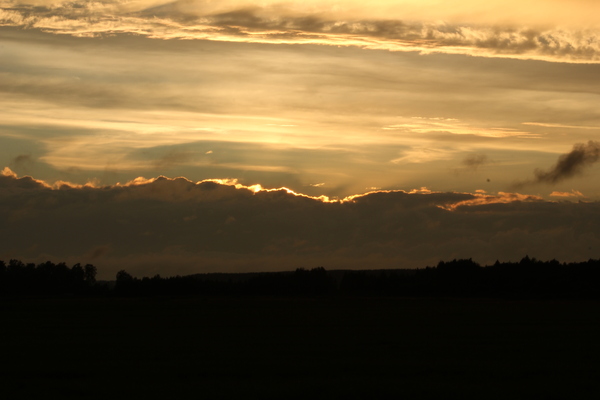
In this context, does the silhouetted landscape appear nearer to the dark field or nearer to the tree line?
the dark field

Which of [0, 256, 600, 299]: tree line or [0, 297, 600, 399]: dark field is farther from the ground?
[0, 297, 600, 399]: dark field

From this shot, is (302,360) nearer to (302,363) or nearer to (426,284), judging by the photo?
(302,363)

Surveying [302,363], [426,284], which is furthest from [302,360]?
[426,284]

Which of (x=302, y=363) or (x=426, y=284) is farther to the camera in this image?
(x=426, y=284)

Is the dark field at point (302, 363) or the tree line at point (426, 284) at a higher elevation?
the dark field at point (302, 363)

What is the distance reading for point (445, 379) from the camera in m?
26.5

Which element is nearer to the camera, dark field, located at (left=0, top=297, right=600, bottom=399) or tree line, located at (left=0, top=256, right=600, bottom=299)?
dark field, located at (left=0, top=297, right=600, bottom=399)

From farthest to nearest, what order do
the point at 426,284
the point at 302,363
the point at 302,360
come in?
the point at 426,284 → the point at 302,360 → the point at 302,363

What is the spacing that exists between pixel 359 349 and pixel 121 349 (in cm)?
1185

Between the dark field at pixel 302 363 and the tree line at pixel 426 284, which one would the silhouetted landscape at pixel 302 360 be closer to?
the dark field at pixel 302 363

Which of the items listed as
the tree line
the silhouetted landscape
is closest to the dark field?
the silhouetted landscape

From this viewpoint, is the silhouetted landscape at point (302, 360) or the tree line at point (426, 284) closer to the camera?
the silhouetted landscape at point (302, 360)

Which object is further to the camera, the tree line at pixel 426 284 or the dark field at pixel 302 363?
the tree line at pixel 426 284

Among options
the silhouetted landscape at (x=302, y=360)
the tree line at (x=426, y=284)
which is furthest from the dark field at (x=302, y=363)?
the tree line at (x=426, y=284)
